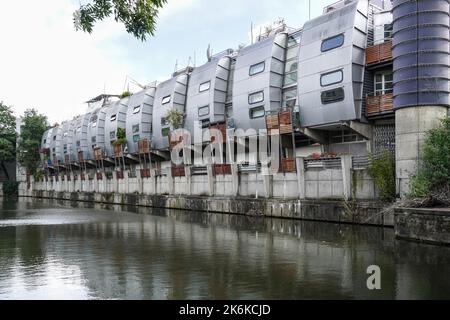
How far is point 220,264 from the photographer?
15.4 meters

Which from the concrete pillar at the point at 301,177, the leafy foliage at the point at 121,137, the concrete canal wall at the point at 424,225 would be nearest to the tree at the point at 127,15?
the concrete canal wall at the point at 424,225

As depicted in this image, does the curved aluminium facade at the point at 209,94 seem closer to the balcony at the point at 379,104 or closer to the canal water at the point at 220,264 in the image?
the balcony at the point at 379,104

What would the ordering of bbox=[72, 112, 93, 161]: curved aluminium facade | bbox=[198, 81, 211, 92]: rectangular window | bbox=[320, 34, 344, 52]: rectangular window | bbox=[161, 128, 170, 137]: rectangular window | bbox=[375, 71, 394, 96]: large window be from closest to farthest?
bbox=[375, 71, 394, 96]: large window → bbox=[320, 34, 344, 52]: rectangular window → bbox=[198, 81, 211, 92]: rectangular window → bbox=[161, 128, 170, 137]: rectangular window → bbox=[72, 112, 93, 161]: curved aluminium facade

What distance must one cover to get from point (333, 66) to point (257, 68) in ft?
31.5

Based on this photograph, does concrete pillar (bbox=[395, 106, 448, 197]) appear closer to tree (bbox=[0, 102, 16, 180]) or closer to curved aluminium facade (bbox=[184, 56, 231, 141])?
curved aluminium facade (bbox=[184, 56, 231, 141])

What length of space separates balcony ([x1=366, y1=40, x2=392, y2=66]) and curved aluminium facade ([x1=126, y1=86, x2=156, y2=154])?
34253 mm

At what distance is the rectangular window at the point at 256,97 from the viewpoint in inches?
1554

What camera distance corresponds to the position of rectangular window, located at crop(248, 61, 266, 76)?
39697mm

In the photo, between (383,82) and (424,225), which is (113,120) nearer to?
(383,82)

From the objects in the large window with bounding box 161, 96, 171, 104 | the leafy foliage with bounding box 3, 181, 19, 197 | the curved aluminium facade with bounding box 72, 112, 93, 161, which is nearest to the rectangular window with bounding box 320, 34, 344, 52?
the large window with bounding box 161, 96, 171, 104

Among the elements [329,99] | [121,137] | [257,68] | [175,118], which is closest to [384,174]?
[329,99]

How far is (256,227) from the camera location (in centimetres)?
2709

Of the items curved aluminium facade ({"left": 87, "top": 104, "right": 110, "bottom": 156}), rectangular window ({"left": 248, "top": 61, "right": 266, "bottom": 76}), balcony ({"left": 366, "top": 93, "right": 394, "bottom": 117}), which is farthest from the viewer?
curved aluminium facade ({"left": 87, "top": 104, "right": 110, "bottom": 156})
